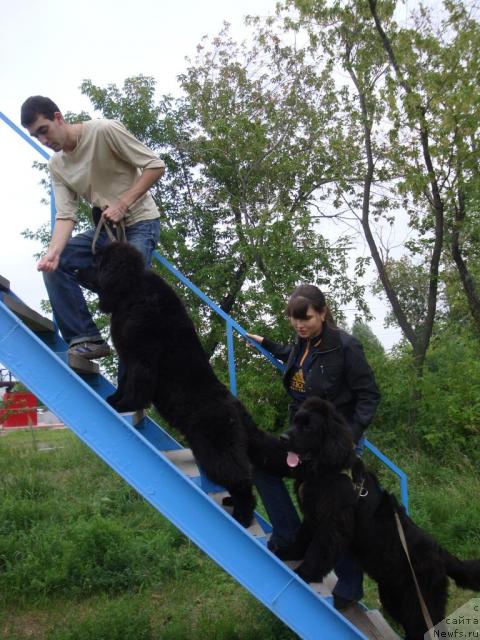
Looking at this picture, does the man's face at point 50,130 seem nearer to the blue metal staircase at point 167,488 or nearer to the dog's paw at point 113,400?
the blue metal staircase at point 167,488

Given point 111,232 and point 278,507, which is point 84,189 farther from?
point 278,507

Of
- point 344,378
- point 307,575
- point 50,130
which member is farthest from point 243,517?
point 50,130

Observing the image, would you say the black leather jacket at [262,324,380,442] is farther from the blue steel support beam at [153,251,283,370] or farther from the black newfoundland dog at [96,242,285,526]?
the blue steel support beam at [153,251,283,370]

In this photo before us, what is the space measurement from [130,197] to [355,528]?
2.38 m

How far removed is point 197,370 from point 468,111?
19.5ft

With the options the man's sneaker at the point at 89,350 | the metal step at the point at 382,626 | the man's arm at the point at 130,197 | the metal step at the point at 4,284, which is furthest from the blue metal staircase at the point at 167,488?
the man's arm at the point at 130,197

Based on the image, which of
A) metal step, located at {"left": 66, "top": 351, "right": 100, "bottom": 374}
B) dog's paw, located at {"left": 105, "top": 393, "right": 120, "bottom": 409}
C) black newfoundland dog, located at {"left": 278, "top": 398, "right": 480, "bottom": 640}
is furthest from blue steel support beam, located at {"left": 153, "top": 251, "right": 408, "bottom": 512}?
dog's paw, located at {"left": 105, "top": 393, "right": 120, "bottom": 409}

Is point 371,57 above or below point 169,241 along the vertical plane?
above

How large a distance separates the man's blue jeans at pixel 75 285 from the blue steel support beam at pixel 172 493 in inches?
28.0

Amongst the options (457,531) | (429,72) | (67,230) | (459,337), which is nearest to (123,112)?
(429,72)

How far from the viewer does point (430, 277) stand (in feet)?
28.2

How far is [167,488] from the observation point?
108 inches

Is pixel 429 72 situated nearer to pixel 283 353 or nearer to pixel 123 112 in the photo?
pixel 283 353

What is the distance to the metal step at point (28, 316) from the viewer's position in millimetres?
3405
